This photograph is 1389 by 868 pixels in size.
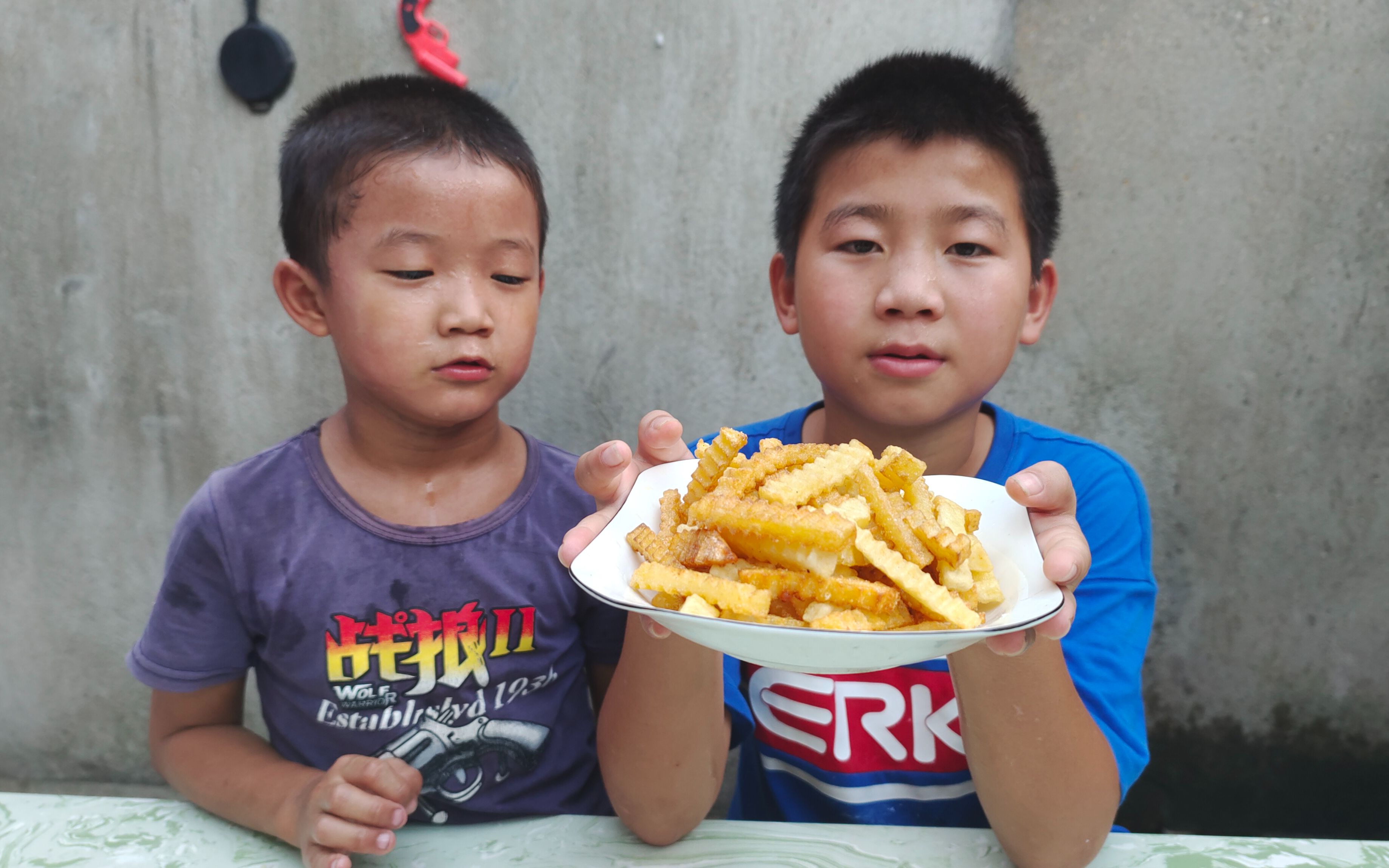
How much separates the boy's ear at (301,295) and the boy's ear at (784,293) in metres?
0.86

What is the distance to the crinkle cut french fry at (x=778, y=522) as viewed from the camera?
808 mm

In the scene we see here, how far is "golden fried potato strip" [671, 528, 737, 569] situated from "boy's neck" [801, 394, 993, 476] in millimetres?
634

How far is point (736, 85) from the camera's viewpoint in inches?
85.1

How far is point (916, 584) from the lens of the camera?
32.2 inches

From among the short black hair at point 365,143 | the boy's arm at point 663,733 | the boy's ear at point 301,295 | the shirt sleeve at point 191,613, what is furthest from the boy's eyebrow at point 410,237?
the boy's arm at point 663,733

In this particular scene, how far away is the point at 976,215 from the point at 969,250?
2.3 inches

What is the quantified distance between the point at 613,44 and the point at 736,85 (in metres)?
0.34

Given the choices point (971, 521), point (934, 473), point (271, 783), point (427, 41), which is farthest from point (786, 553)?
point (427, 41)

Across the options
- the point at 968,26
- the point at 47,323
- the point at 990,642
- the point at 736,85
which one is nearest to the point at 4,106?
the point at 47,323

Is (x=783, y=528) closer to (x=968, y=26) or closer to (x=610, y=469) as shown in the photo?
(x=610, y=469)

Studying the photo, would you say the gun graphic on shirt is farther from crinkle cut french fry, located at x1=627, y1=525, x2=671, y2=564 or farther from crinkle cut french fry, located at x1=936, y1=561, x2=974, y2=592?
crinkle cut french fry, located at x1=936, y1=561, x2=974, y2=592

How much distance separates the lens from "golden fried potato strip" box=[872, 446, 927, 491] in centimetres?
99

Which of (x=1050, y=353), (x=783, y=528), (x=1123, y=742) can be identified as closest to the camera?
(x=783, y=528)

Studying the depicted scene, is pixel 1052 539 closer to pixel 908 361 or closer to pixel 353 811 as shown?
pixel 908 361
